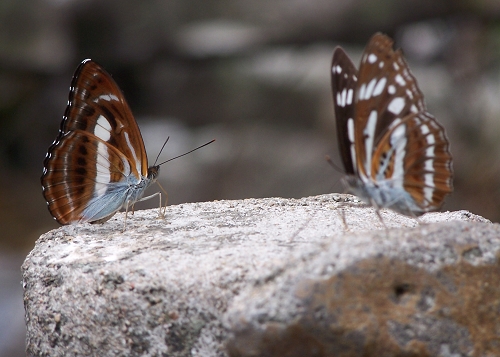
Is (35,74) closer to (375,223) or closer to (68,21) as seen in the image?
(68,21)

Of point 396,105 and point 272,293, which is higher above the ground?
point 396,105

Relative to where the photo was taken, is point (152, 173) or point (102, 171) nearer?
point (102, 171)

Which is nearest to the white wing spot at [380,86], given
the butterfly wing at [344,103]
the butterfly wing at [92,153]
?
the butterfly wing at [344,103]

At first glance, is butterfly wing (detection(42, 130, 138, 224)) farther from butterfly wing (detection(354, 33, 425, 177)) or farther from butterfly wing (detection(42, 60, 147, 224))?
butterfly wing (detection(354, 33, 425, 177))

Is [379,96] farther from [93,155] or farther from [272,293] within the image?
[93,155]

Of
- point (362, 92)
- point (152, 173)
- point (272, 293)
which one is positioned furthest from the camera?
point (152, 173)

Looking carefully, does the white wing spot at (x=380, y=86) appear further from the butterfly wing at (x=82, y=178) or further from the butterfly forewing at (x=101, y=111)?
the butterfly wing at (x=82, y=178)

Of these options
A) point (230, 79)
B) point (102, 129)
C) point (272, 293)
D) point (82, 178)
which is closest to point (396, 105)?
point (272, 293)

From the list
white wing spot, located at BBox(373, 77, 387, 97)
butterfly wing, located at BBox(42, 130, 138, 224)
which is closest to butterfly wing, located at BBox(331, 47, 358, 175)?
white wing spot, located at BBox(373, 77, 387, 97)
